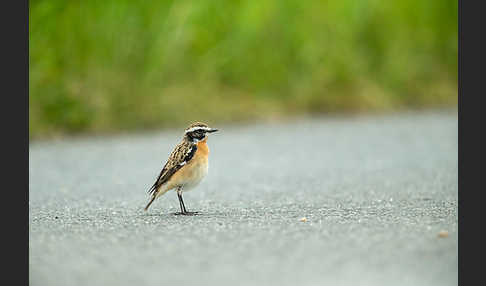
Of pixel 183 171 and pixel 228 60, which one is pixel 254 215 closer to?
pixel 183 171

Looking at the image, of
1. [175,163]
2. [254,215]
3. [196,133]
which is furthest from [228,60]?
[254,215]

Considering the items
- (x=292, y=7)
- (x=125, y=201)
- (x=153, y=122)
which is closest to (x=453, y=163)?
(x=125, y=201)

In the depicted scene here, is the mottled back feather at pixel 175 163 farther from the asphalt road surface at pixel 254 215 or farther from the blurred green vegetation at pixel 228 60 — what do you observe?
the blurred green vegetation at pixel 228 60

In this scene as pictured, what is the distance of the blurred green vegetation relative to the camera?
1564 centimetres

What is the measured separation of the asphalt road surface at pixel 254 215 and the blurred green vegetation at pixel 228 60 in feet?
4.13

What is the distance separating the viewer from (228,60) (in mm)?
18609

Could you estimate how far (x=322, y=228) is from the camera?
21.3 feet

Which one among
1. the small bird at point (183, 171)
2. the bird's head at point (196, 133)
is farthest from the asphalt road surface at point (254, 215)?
the bird's head at point (196, 133)

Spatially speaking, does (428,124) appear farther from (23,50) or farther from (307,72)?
(23,50)

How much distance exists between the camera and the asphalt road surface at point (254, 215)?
504 centimetres

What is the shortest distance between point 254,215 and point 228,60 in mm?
11463

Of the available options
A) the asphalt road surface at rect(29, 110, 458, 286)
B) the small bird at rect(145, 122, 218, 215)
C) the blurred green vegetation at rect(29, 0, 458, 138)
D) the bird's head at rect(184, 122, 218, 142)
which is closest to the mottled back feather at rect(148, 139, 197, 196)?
the small bird at rect(145, 122, 218, 215)

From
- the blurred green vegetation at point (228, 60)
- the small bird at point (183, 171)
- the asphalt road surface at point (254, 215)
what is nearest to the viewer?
the asphalt road surface at point (254, 215)

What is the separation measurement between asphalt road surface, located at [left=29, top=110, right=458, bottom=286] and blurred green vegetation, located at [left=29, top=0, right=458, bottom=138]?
4.13ft
